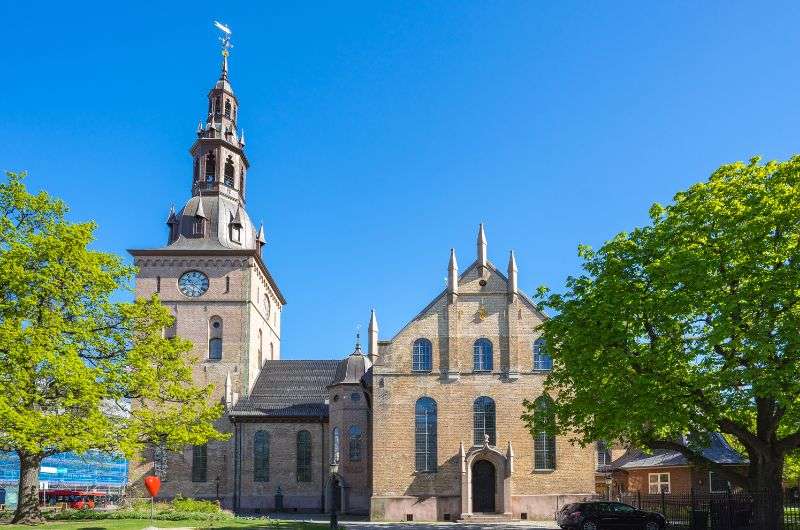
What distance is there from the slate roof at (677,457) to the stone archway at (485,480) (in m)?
7.22

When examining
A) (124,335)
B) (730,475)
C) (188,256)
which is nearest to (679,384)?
(730,475)

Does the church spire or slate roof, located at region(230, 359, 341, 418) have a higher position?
the church spire

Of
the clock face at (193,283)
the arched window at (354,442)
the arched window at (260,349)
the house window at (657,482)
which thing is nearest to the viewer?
the house window at (657,482)

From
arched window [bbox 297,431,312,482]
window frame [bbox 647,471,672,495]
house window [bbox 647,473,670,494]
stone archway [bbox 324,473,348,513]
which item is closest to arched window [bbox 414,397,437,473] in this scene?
stone archway [bbox 324,473,348,513]

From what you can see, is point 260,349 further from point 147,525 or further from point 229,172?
point 147,525

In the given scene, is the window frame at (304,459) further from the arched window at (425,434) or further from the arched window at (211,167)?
the arched window at (211,167)

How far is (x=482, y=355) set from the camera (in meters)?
43.3

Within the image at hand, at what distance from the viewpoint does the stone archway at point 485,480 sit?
4081cm

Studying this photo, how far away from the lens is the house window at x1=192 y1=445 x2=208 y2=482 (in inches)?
1983

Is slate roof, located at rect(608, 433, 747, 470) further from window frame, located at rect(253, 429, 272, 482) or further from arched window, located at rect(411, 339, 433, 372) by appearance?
window frame, located at rect(253, 429, 272, 482)

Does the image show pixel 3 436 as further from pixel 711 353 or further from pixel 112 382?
pixel 711 353

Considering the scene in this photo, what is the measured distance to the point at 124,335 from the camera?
3219 centimetres

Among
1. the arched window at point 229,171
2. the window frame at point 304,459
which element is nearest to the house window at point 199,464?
the window frame at point 304,459

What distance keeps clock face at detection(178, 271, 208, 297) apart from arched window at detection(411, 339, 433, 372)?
57.5 feet
